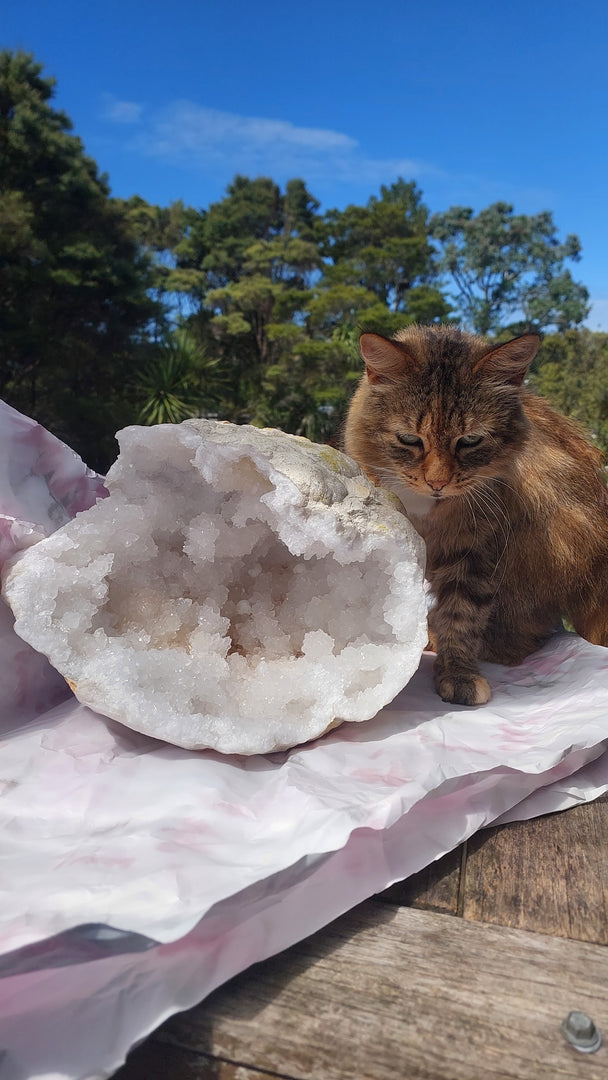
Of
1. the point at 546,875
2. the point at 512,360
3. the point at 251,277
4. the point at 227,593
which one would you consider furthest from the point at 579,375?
the point at 546,875

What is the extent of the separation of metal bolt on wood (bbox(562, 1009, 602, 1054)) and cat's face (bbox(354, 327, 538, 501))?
3.77 feet

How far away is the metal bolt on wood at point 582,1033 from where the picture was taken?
690 millimetres

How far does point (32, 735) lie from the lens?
124 centimetres

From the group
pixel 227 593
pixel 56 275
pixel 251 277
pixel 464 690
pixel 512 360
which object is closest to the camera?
pixel 227 593

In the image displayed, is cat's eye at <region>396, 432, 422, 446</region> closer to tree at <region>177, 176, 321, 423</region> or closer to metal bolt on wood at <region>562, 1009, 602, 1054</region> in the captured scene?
metal bolt on wood at <region>562, 1009, 602, 1054</region>

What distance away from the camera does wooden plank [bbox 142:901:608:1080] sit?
683 mm

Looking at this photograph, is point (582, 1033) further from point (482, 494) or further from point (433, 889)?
point (482, 494)

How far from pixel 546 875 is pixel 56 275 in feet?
42.1

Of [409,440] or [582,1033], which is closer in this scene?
[582,1033]

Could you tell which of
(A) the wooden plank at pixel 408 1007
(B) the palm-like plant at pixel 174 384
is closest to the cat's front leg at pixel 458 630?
(A) the wooden plank at pixel 408 1007

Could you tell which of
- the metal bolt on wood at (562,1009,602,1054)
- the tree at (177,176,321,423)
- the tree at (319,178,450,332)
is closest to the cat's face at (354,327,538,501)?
the metal bolt on wood at (562,1009,602,1054)

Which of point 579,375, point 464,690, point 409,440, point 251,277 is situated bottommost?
point 464,690

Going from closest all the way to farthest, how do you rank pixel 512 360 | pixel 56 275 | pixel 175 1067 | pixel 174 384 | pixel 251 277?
1. pixel 175 1067
2. pixel 512 360
3. pixel 56 275
4. pixel 174 384
5. pixel 251 277

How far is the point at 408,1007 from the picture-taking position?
2.43ft
